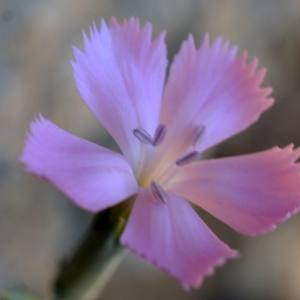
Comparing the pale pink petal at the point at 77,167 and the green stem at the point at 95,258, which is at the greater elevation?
the pale pink petal at the point at 77,167

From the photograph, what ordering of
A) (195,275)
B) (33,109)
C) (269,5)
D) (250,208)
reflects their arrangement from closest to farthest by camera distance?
(195,275)
(250,208)
(33,109)
(269,5)

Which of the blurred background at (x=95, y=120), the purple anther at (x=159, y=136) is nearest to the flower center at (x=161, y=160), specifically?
the purple anther at (x=159, y=136)

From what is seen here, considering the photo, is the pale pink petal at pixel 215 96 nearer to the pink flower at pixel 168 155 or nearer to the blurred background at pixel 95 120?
the pink flower at pixel 168 155

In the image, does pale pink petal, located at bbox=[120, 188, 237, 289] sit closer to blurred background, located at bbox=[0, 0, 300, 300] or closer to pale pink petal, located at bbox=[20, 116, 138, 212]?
pale pink petal, located at bbox=[20, 116, 138, 212]

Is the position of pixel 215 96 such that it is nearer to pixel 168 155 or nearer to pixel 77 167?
pixel 168 155

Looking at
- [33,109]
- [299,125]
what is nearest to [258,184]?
[33,109]

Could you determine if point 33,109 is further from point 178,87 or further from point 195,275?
point 195,275

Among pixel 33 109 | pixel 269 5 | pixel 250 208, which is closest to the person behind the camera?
pixel 250 208
